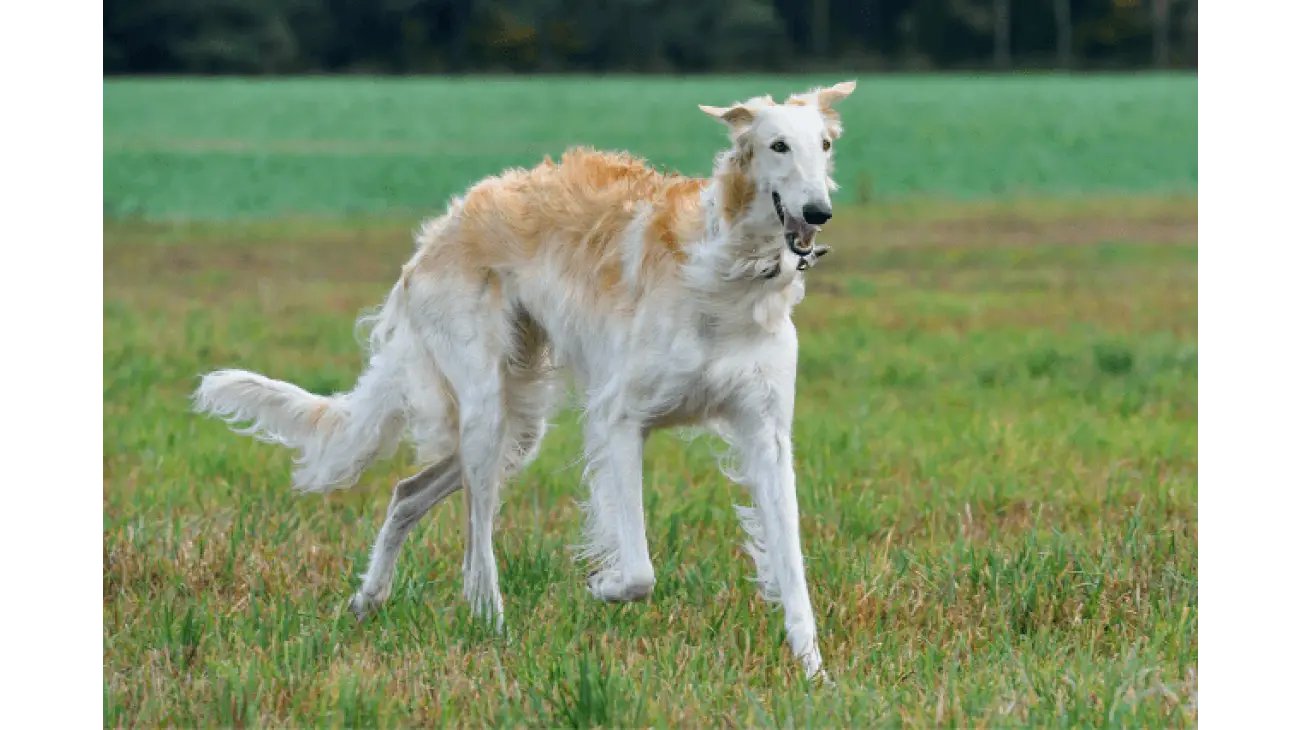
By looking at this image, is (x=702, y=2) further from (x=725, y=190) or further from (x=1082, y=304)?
(x=725, y=190)

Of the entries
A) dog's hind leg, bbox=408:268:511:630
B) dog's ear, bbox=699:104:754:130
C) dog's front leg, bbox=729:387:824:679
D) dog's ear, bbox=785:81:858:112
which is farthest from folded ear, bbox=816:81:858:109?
dog's hind leg, bbox=408:268:511:630

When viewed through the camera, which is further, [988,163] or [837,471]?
[988,163]

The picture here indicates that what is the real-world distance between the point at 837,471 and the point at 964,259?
1060cm

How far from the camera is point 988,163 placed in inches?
1205

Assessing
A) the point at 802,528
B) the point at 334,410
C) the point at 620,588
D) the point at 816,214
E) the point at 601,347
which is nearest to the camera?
the point at 816,214

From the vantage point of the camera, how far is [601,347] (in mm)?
5527

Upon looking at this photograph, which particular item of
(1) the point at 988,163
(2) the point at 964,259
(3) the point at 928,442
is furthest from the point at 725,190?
(1) the point at 988,163

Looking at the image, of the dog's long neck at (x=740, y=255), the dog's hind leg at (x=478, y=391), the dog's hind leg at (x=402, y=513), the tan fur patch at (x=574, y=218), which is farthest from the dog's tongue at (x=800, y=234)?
the dog's hind leg at (x=402, y=513)

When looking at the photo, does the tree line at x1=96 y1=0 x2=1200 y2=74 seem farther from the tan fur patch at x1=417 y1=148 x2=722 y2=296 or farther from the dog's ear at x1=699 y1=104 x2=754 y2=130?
the dog's ear at x1=699 y1=104 x2=754 y2=130

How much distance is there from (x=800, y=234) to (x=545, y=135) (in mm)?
26269

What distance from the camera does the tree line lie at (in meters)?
23.7

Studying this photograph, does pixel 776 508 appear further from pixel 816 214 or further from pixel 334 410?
pixel 334 410

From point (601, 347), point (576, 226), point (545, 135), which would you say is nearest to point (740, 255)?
point (601, 347)

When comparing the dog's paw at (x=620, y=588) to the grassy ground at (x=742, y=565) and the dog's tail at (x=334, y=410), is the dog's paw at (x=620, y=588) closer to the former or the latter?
the grassy ground at (x=742, y=565)
